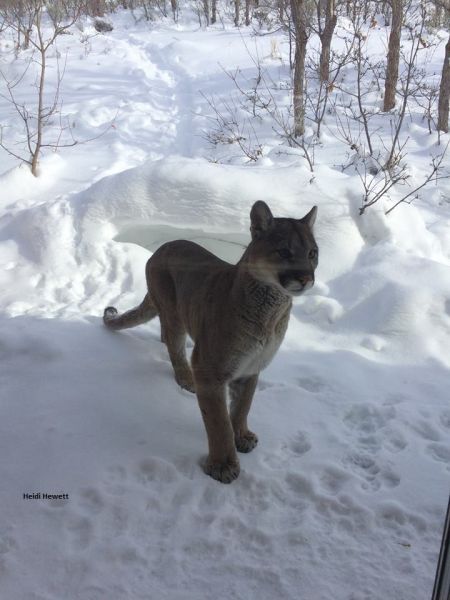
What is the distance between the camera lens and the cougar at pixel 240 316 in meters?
2.06

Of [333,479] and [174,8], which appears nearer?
[333,479]

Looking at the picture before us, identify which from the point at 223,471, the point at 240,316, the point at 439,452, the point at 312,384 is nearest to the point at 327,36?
the point at 312,384

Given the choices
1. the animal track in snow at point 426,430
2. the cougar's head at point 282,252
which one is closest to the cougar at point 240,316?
the cougar's head at point 282,252

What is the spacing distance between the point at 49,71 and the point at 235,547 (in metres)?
10.5

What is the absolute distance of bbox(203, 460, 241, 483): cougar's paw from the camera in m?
2.19

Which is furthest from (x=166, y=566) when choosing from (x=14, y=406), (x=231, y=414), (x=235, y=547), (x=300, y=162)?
(x=300, y=162)

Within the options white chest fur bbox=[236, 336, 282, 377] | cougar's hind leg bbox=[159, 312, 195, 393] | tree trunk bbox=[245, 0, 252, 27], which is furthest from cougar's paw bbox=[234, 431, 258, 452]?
tree trunk bbox=[245, 0, 252, 27]

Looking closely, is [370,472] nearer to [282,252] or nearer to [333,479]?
[333,479]

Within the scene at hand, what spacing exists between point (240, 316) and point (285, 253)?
33 cm

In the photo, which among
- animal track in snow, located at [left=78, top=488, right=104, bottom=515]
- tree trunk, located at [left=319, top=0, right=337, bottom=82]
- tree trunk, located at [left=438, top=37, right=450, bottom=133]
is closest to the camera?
animal track in snow, located at [left=78, top=488, right=104, bottom=515]

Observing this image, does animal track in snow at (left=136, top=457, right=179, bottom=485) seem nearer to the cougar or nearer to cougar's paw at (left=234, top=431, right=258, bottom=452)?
the cougar

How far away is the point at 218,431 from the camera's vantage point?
224 cm

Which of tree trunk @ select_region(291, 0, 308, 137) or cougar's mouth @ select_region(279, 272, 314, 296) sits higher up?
tree trunk @ select_region(291, 0, 308, 137)

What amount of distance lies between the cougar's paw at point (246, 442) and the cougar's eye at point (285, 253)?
92 centimetres
